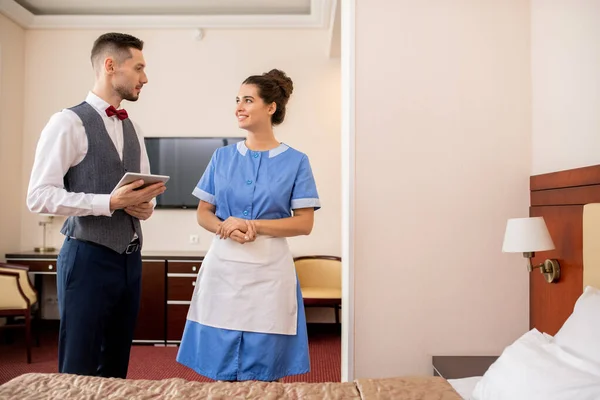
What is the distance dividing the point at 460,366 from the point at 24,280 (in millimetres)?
3327

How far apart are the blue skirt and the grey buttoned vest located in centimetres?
46

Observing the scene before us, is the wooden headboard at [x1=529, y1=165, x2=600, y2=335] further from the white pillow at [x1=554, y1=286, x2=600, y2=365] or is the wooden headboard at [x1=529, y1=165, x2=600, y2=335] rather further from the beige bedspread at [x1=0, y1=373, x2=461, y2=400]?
A: the beige bedspread at [x1=0, y1=373, x2=461, y2=400]

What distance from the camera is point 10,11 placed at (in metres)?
4.93

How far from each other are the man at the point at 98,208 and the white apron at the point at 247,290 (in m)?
0.32

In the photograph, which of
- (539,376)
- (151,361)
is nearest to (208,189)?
(539,376)

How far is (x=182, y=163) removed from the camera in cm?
521

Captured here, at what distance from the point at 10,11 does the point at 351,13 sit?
371 cm

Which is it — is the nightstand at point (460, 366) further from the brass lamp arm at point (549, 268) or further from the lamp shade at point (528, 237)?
the lamp shade at point (528, 237)

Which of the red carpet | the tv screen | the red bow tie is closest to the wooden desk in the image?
the red carpet

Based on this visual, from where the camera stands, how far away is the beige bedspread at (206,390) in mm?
1528

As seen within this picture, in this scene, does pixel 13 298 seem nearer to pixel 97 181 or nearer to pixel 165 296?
pixel 165 296

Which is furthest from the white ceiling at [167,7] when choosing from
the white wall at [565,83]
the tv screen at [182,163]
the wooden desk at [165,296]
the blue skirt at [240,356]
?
the blue skirt at [240,356]

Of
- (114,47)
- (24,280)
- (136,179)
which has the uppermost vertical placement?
(114,47)

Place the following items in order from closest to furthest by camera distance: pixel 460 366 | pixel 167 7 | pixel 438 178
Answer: pixel 460 366 → pixel 438 178 → pixel 167 7
